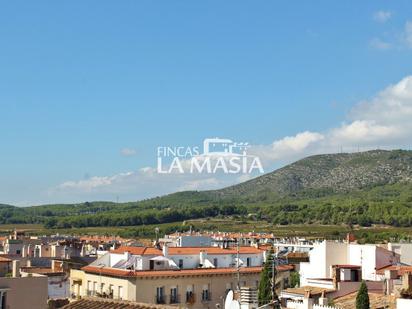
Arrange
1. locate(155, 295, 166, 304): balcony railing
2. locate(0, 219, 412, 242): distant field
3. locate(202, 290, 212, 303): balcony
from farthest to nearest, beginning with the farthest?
locate(0, 219, 412, 242): distant field < locate(202, 290, 212, 303): balcony < locate(155, 295, 166, 304): balcony railing

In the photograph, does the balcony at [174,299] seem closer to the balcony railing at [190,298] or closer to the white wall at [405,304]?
the balcony railing at [190,298]

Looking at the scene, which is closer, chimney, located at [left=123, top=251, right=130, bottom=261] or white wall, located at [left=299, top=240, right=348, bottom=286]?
white wall, located at [left=299, top=240, right=348, bottom=286]

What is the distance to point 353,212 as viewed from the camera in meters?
158

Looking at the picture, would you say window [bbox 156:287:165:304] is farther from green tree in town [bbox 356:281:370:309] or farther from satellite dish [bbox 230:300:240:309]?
satellite dish [bbox 230:300:240:309]

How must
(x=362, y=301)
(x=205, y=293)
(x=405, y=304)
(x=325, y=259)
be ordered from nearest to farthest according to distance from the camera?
(x=405, y=304)
(x=362, y=301)
(x=325, y=259)
(x=205, y=293)

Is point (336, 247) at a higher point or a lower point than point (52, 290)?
higher

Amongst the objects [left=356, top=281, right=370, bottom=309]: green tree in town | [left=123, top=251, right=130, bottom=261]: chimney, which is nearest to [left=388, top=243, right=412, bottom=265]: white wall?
[left=123, top=251, right=130, bottom=261]: chimney

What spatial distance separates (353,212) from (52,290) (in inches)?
4901

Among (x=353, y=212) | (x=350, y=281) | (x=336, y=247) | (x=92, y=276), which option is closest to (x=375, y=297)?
(x=350, y=281)

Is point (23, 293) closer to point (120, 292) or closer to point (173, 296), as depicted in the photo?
point (120, 292)

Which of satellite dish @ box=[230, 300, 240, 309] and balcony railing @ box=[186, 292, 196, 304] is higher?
satellite dish @ box=[230, 300, 240, 309]

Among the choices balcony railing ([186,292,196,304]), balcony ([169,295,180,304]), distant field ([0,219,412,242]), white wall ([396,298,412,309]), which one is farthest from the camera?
distant field ([0,219,412,242])

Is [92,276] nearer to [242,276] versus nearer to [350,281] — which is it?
[242,276]

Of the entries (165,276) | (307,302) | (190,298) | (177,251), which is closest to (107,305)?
(307,302)
